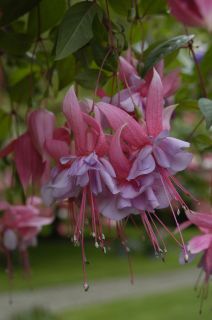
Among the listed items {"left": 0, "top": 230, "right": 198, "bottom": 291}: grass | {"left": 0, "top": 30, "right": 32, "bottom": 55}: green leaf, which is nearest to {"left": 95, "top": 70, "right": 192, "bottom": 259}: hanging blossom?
{"left": 0, "top": 30, "right": 32, "bottom": 55}: green leaf

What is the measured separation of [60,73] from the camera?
0.77 m

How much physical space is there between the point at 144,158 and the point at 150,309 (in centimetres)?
371

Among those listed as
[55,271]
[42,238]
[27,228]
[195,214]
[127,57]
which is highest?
[127,57]

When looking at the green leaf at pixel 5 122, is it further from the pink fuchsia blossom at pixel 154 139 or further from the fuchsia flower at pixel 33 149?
the pink fuchsia blossom at pixel 154 139

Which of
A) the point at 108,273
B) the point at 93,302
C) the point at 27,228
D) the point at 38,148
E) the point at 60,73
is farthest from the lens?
the point at 108,273

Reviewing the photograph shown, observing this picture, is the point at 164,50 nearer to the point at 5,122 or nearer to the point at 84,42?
the point at 84,42

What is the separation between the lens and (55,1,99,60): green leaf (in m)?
0.55

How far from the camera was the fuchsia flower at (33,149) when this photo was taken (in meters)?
0.64

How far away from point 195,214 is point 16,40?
0.93 ft

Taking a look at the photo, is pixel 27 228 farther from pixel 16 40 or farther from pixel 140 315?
pixel 140 315

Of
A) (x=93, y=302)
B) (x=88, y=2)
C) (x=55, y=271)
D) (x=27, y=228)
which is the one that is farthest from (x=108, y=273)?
(x=88, y=2)

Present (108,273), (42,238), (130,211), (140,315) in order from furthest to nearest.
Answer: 1. (42,238)
2. (108,273)
3. (140,315)
4. (130,211)

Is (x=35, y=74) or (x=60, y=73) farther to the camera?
(x=35, y=74)

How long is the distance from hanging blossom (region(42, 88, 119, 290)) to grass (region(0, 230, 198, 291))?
4389 mm
